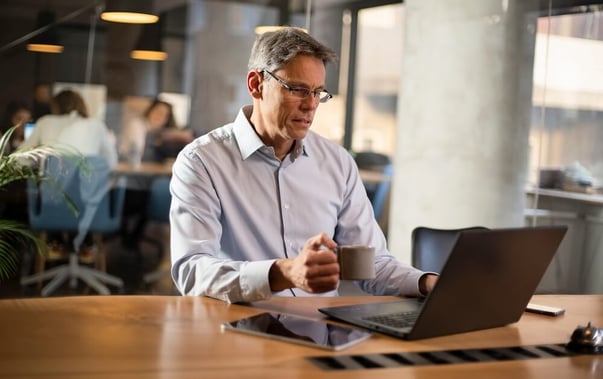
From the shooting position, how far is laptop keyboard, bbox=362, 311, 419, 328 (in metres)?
2.17

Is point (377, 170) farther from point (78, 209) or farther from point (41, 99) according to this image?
point (41, 99)

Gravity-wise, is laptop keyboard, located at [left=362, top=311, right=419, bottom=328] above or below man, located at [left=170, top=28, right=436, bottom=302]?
below

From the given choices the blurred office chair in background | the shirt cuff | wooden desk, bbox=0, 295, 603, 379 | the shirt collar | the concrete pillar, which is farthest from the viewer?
the blurred office chair in background

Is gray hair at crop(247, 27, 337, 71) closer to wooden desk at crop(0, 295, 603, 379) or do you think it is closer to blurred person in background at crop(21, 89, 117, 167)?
wooden desk at crop(0, 295, 603, 379)

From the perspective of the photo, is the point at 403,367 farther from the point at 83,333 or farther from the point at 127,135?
the point at 127,135

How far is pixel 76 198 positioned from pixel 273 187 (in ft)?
11.9

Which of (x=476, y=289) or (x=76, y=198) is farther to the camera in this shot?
(x=76, y=198)

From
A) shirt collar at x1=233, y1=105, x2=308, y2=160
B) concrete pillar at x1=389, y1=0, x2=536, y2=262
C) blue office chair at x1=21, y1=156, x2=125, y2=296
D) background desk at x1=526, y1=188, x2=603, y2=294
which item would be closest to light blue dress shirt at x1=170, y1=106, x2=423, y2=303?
shirt collar at x1=233, y1=105, x2=308, y2=160

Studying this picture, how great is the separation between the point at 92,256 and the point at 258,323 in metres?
4.56

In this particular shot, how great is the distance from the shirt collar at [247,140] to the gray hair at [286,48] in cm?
19

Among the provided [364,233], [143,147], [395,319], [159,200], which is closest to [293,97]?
[364,233]

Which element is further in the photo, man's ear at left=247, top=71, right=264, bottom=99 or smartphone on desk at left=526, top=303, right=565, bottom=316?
man's ear at left=247, top=71, right=264, bottom=99

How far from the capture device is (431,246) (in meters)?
3.34

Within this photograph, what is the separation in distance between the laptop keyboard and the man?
12.8 inches
